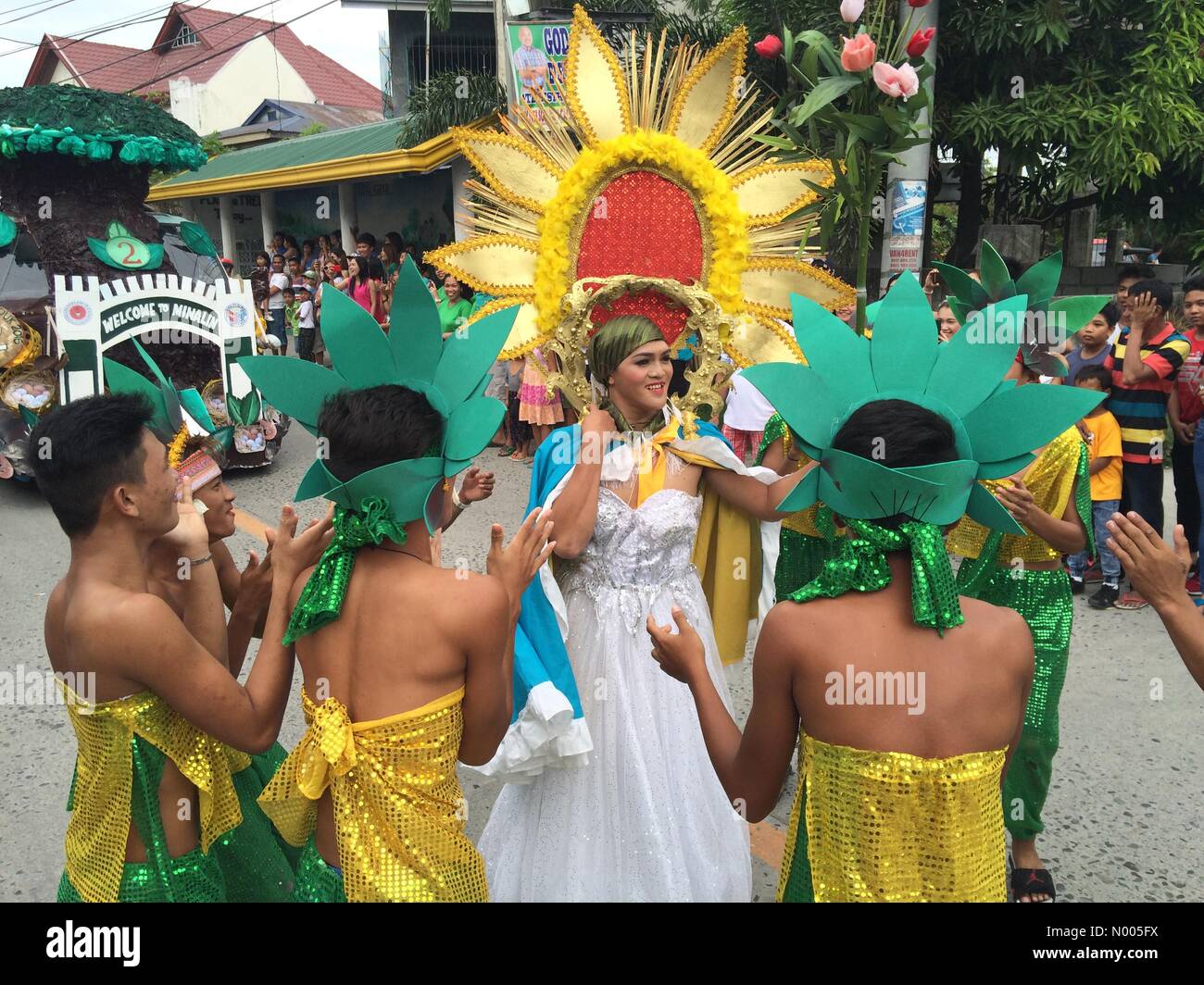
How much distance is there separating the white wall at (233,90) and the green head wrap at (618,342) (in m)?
34.6

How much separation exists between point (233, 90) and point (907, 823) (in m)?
38.3

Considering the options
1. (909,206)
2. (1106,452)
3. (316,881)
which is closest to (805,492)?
(316,881)

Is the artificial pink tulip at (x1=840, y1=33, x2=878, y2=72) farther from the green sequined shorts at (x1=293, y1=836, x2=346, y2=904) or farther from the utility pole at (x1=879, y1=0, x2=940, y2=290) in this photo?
Answer: the utility pole at (x1=879, y1=0, x2=940, y2=290)

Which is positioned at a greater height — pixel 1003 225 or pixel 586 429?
pixel 1003 225

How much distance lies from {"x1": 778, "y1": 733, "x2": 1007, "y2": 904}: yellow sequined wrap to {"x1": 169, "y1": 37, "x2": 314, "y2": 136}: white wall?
36024 mm

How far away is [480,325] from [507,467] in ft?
22.1

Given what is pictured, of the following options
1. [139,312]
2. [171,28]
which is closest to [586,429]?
[139,312]

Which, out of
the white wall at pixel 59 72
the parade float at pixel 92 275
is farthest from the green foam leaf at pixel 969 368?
the white wall at pixel 59 72

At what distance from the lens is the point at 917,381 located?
1.85 metres

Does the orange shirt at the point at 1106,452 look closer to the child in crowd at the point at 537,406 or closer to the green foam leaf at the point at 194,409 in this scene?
the child in crowd at the point at 537,406

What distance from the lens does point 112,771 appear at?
189 cm

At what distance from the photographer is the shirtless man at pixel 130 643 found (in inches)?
69.6

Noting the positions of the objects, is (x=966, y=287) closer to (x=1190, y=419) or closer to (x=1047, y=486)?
(x=1047, y=486)

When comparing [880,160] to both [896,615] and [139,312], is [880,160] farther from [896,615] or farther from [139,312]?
[139,312]
